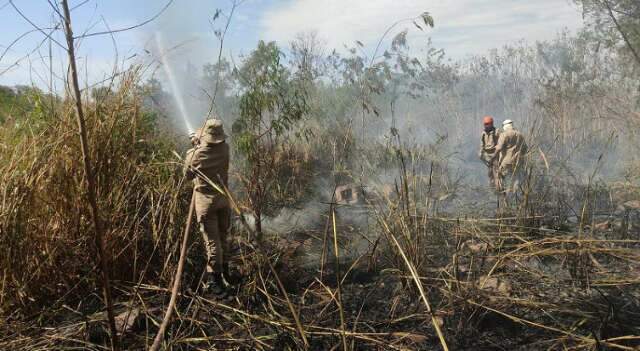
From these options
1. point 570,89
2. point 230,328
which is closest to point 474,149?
point 570,89

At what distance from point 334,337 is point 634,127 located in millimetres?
9329

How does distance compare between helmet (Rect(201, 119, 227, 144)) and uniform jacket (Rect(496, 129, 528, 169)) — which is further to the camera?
uniform jacket (Rect(496, 129, 528, 169))

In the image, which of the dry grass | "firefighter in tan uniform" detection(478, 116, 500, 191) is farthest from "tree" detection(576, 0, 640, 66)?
the dry grass

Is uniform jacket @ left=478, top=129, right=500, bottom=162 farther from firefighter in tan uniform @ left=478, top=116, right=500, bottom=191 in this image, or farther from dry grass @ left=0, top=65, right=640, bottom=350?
dry grass @ left=0, top=65, right=640, bottom=350

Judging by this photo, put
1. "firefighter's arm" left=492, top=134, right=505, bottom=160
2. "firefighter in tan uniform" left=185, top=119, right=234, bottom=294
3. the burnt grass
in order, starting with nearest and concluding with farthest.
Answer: the burnt grass < "firefighter in tan uniform" left=185, top=119, right=234, bottom=294 < "firefighter's arm" left=492, top=134, right=505, bottom=160

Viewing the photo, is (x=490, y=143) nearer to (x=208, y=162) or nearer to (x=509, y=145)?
(x=509, y=145)

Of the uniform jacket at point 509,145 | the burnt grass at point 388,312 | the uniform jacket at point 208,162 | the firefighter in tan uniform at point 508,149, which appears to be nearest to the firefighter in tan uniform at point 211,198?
the uniform jacket at point 208,162

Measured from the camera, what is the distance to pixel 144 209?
4051 mm

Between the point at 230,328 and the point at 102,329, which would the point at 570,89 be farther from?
the point at 102,329

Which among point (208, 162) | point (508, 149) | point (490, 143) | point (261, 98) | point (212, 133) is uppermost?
point (261, 98)

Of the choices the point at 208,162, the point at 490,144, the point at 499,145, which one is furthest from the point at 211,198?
the point at 490,144

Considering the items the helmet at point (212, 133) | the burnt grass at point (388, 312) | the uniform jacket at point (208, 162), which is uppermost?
Result: the helmet at point (212, 133)

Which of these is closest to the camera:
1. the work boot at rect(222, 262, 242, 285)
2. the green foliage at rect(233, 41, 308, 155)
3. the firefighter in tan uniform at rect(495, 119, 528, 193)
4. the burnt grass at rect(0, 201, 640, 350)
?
the burnt grass at rect(0, 201, 640, 350)

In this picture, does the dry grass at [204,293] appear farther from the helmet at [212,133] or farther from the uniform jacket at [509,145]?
the uniform jacket at [509,145]
